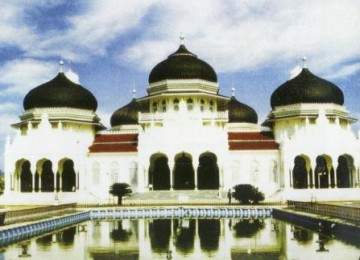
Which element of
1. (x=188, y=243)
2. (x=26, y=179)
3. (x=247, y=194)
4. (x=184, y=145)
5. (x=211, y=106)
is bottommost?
(x=188, y=243)

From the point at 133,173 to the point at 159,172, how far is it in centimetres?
257

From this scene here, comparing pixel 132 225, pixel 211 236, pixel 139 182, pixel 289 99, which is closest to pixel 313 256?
pixel 211 236

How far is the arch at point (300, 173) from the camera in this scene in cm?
5138

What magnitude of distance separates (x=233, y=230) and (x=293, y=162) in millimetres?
20964

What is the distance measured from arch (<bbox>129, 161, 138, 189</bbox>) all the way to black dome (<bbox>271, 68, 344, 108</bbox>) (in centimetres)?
1461

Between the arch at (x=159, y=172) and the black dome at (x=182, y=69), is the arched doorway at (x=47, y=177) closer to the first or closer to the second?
the arch at (x=159, y=172)

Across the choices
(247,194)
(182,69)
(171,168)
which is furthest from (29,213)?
(182,69)

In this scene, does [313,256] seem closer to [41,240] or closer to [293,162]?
[41,240]

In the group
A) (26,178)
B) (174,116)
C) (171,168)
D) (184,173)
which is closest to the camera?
(171,168)

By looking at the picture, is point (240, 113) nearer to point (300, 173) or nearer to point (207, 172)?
point (207, 172)

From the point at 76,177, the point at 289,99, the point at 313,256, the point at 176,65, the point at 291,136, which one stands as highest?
the point at 176,65

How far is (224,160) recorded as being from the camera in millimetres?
49562

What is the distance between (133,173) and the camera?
51094 mm

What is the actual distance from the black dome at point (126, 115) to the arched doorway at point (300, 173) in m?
21.4
